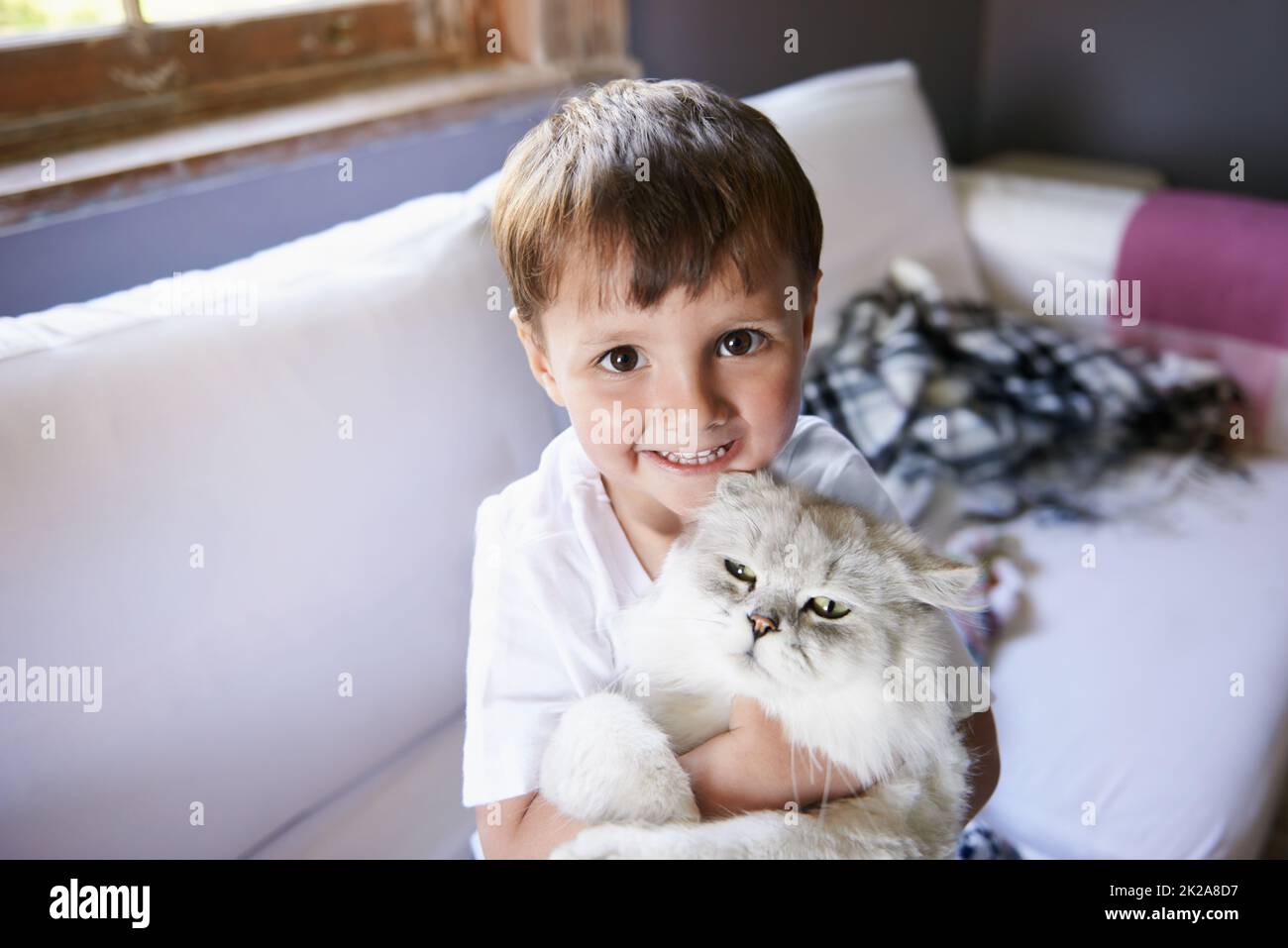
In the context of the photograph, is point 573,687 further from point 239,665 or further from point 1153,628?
point 1153,628

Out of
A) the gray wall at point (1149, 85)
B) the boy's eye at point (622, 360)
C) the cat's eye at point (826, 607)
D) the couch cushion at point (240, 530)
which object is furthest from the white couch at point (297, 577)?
the gray wall at point (1149, 85)

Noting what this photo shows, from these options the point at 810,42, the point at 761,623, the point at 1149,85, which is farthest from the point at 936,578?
the point at 1149,85

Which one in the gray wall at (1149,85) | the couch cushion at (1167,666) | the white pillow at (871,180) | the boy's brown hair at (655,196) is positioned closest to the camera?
the boy's brown hair at (655,196)

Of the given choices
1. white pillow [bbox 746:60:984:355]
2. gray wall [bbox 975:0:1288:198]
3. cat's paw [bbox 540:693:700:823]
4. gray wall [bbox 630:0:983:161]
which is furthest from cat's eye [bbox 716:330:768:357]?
gray wall [bbox 975:0:1288:198]

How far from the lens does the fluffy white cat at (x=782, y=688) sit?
0.56 meters

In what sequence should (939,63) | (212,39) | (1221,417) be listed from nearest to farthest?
1. (1221,417)
2. (212,39)
3. (939,63)

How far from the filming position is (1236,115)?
1511 millimetres

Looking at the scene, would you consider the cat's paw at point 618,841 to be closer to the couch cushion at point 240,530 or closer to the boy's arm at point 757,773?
the boy's arm at point 757,773

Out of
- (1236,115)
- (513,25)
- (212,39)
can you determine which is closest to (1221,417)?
(1236,115)

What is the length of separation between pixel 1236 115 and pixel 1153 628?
3.23 feet

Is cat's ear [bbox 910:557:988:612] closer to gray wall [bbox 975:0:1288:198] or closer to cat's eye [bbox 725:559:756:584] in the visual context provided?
cat's eye [bbox 725:559:756:584]

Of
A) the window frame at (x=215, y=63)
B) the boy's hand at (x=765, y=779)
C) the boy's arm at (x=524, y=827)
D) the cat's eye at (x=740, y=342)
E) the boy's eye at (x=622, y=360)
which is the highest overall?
the window frame at (x=215, y=63)

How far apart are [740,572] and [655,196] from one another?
9.2 inches

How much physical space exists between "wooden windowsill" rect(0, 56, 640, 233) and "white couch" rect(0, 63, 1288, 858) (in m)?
0.22
